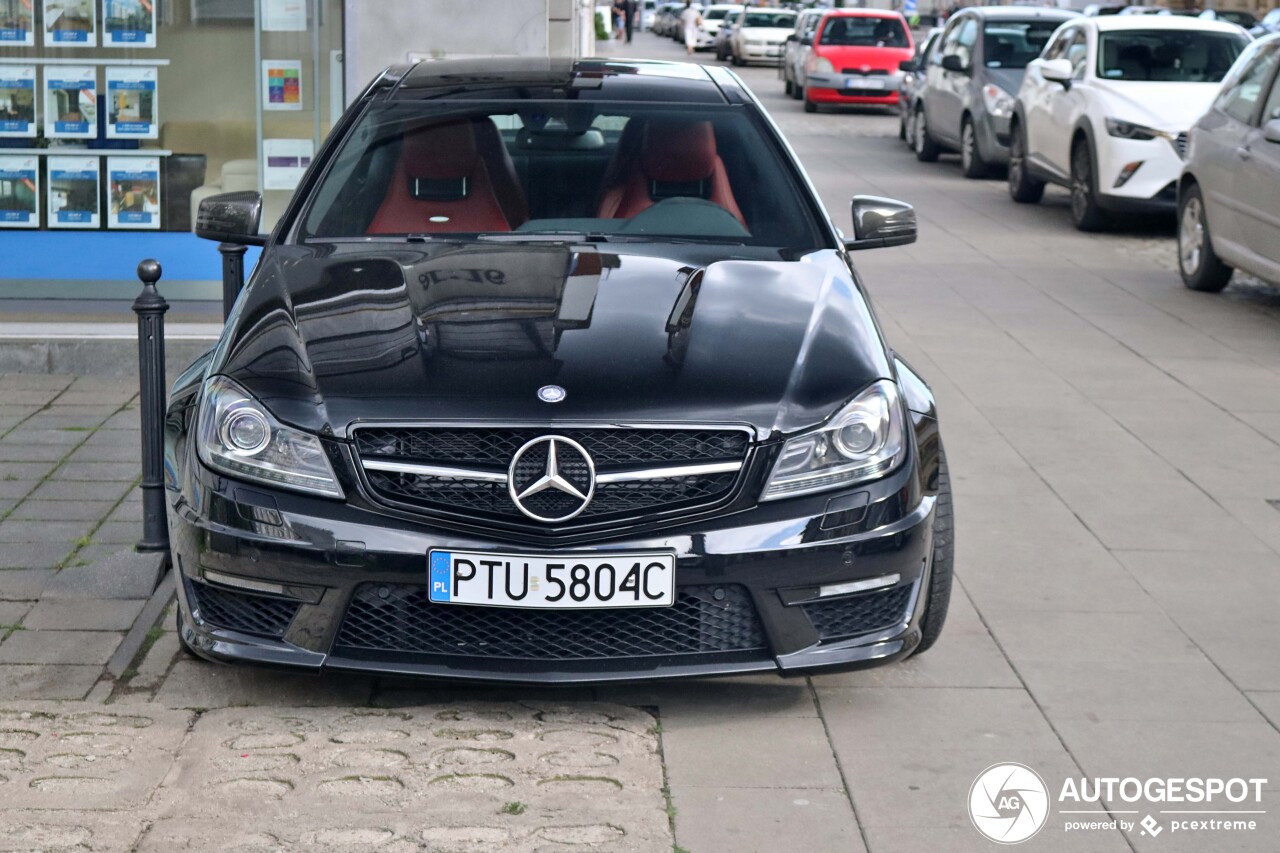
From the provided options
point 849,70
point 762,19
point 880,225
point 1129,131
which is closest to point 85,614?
point 880,225

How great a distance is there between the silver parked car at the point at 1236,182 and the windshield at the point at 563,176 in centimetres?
571

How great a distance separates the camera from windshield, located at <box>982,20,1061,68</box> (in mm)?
18875

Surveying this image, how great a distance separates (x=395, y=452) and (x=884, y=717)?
134cm

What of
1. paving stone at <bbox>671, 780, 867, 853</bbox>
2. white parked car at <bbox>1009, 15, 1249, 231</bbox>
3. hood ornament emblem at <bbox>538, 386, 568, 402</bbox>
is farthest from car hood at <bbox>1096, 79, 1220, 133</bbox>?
paving stone at <bbox>671, 780, 867, 853</bbox>

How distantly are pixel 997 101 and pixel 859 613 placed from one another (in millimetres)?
14605

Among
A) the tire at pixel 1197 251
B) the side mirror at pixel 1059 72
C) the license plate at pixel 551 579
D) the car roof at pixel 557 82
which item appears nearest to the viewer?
the license plate at pixel 551 579

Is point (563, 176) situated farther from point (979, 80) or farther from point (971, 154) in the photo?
point (971, 154)

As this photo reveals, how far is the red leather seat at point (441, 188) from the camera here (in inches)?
208

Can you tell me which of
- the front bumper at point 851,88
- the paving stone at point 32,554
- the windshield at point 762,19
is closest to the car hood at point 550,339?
the paving stone at point 32,554

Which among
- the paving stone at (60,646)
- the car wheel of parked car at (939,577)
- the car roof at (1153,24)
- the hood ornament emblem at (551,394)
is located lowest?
the paving stone at (60,646)

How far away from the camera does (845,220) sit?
14039 millimetres

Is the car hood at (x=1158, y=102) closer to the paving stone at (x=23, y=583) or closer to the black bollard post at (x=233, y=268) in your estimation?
the black bollard post at (x=233, y=268)

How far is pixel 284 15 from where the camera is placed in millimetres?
9180

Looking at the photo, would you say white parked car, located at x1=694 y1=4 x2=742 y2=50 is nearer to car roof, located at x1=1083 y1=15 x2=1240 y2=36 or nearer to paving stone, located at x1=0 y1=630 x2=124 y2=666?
car roof, located at x1=1083 y1=15 x2=1240 y2=36
